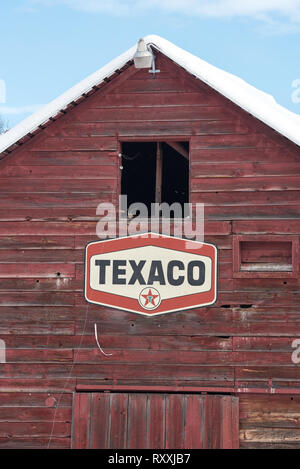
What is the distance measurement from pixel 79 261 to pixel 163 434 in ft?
12.3

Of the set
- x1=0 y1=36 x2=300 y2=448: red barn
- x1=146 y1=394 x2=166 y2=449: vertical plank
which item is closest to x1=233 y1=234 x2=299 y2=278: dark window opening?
x1=0 y1=36 x2=300 y2=448: red barn

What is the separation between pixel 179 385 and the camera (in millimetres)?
13977

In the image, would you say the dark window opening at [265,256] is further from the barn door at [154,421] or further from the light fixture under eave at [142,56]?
the light fixture under eave at [142,56]

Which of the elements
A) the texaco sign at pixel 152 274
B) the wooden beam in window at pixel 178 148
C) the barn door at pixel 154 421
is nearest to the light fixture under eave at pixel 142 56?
the wooden beam in window at pixel 178 148

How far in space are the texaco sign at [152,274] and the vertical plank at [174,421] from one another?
1720mm

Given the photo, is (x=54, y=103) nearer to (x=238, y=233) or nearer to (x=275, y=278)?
(x=238, y=233)

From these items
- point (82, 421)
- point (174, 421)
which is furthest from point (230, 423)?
point (82, 421)

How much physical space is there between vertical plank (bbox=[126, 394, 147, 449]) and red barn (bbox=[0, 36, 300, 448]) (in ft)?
0.09

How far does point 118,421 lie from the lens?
1405cm

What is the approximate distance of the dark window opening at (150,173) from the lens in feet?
60.9

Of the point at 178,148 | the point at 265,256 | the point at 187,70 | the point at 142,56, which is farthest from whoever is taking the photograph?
the point at 178,148

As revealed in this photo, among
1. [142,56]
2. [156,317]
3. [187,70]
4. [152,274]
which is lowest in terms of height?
[156,317]

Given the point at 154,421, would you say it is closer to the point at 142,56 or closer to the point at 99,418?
the point at 99,418

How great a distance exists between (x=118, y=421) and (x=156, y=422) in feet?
2.46
